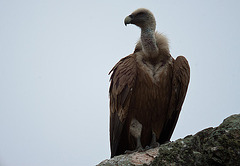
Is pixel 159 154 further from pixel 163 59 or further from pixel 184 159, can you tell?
pixel 163 59

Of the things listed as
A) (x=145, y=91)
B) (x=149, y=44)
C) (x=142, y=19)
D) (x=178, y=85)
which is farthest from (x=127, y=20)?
(x=178, y=85)

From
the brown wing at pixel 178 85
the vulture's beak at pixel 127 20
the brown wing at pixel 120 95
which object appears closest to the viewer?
the brown wing at pixel 120 95

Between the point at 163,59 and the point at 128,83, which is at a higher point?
the point at 163,59

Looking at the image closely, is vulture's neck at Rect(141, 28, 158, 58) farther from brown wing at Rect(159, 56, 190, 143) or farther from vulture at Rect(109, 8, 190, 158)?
brown wing at Rect(159, 56, 190, 143)

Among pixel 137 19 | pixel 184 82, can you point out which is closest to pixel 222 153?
pixel 184 82

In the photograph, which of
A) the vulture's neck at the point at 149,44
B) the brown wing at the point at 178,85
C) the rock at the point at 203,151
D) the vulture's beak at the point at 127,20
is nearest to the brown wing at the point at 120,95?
the vulture's neck at the point at 149,44

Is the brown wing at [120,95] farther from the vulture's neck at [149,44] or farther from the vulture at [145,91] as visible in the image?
the vulture's neck at [149,44]

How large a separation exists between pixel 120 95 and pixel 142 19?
170cm

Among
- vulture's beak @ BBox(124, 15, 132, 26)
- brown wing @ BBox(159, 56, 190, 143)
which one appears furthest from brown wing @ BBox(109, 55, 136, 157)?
brown wing @ BBox(159, 56, 190, 143)

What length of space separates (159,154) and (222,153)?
2.85 ft

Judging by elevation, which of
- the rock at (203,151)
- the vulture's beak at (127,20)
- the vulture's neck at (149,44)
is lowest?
the rock at (203,151)

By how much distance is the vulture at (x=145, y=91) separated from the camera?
6.06 metres

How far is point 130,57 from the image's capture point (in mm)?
6371

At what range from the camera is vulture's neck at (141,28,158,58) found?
246 inches
